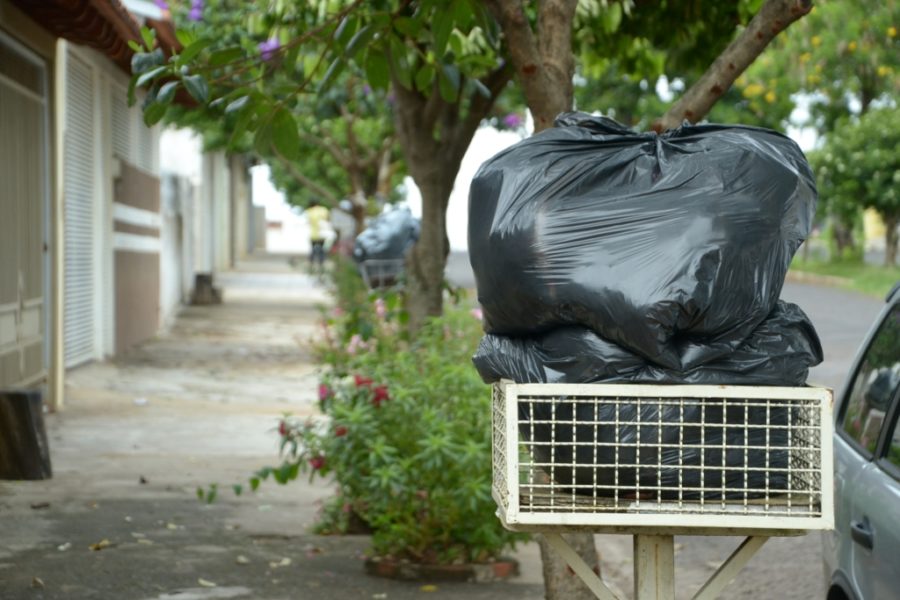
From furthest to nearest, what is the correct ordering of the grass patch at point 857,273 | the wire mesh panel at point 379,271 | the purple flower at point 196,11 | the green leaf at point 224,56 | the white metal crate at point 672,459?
the grass patch at point 857,273, the wire mesh panel at point 379,271, the purple flower at point 196,11, the green leaf at point 224,56, the white metal crate at point 672,459

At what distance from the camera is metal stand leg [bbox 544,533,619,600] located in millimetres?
3438

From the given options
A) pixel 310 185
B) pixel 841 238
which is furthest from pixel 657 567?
pixel 841 238

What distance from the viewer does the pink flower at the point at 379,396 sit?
261 inches

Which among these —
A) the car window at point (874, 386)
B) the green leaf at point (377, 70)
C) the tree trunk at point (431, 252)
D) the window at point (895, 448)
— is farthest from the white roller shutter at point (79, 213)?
the window at point (895, 448)

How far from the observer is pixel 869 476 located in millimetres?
4180

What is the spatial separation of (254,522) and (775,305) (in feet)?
16.8

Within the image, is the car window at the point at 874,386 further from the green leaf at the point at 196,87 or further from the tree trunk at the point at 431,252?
the tree trunk at the point at 431,252

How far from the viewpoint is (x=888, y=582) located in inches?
145

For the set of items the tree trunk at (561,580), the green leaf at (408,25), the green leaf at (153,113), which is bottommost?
the tree trunk at (561,580)

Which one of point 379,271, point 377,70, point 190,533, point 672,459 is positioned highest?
point 377,70

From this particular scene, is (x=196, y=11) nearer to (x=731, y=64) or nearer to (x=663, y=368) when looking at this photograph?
(x=731, y=64)

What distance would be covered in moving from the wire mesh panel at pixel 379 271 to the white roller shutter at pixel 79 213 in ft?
13.6

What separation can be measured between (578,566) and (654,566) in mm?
191

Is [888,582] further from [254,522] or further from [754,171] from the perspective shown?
[254,522]
